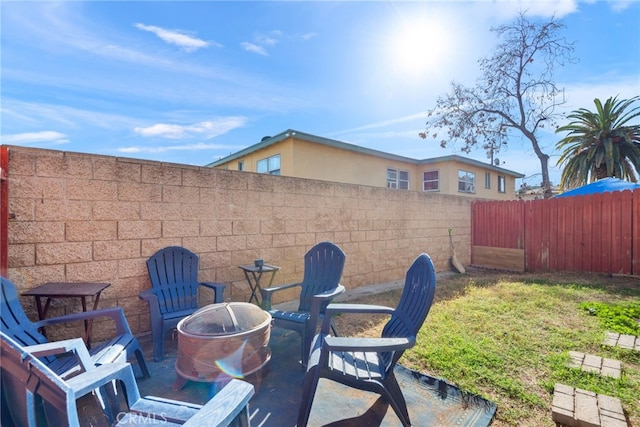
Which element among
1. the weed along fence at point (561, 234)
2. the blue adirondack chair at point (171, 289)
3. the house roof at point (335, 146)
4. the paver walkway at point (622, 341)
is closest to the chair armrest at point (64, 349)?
the blue adirondack chair at point (171, 289)

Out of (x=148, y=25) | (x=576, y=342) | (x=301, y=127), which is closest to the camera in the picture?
(x=576, y=342)

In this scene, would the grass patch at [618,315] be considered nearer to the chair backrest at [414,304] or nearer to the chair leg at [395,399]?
the chair backrest at [414,304]

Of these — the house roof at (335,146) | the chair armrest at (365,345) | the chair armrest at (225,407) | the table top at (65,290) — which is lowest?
the chair armrest at (365,345)

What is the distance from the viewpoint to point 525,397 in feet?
7.70

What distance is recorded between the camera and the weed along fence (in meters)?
6.85

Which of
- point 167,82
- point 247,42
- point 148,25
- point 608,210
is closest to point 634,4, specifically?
point 608,210

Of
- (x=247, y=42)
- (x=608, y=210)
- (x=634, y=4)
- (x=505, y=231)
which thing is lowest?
(x=505, y=231)

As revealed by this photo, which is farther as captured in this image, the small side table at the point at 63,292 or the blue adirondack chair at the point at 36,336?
the small side table at the point at 63,292

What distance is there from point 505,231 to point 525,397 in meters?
7.29

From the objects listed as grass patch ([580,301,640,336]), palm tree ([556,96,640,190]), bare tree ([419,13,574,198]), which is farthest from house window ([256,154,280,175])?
palm tree ([556,96,640,190])

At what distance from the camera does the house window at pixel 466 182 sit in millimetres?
14527

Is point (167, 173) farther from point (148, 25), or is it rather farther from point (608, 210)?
point (608, 210)

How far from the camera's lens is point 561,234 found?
775 centimetres

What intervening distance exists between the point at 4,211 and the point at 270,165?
26.9 feet
